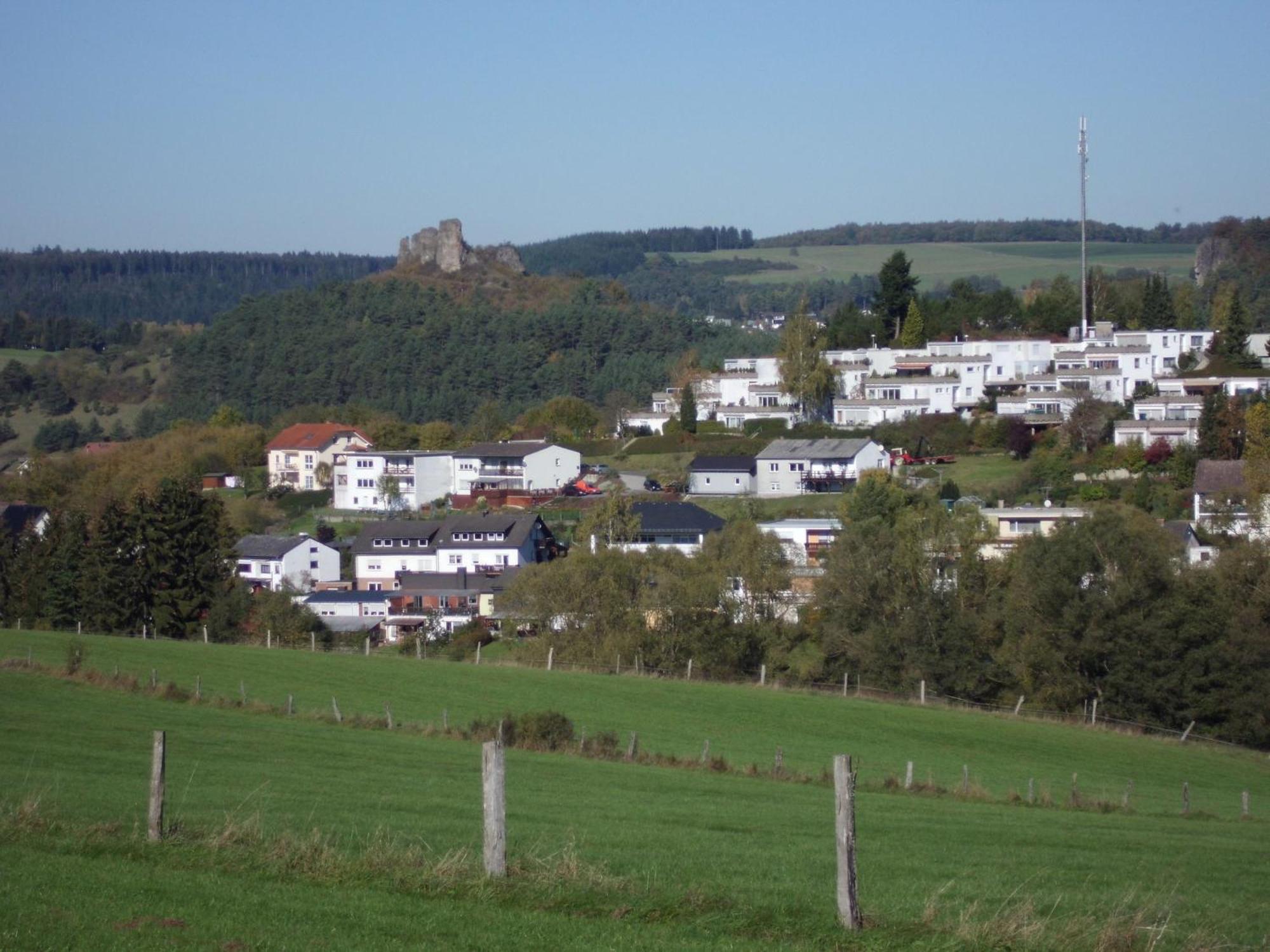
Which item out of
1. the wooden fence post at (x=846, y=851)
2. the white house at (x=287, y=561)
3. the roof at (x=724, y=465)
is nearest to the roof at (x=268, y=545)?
the white house at (x=287, y=561)

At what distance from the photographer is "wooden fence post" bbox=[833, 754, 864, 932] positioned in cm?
763

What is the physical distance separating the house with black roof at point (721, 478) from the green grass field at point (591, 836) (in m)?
38.9

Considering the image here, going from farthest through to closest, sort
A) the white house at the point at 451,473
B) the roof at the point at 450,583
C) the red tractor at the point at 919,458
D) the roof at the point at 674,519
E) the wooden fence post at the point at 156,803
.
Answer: the white house at the point at 451,473 < the red tractor at the point at 919,458 < the roof at the point at 674,519 < the roof at the point at 450,583 < the wooden fence post at the point at 156,803

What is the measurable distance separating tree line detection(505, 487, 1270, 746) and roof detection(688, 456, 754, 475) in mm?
20584

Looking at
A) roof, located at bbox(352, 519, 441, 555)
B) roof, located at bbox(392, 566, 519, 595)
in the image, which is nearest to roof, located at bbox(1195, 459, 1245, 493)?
roof, located at bbox(392, 566, 519, 595)

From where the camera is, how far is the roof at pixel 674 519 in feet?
186

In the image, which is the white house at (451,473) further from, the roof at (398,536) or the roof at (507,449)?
the roof at (398,536)

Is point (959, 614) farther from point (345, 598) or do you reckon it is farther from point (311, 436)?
point (311, 436)

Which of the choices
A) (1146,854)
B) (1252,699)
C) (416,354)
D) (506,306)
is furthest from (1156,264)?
(1146,854)

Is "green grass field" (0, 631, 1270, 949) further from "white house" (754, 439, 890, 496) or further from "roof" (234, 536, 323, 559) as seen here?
"white house" (754, 439, 890, 496)

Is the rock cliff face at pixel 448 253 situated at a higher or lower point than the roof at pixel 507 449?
higher

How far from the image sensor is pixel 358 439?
3381 inches

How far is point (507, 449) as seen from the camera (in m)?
75.3

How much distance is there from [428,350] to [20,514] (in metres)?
68.1
